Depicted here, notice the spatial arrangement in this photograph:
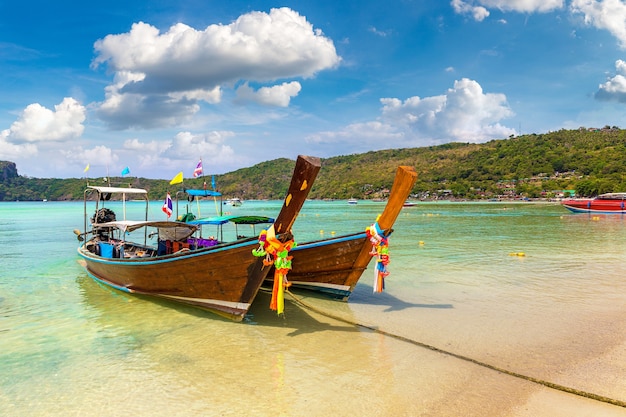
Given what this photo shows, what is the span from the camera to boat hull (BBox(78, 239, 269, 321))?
24.9ft

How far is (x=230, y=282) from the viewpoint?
312 inches

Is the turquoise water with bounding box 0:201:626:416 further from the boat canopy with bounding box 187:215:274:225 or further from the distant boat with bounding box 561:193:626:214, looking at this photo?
the distant boat with bounding box 561:193:626:214

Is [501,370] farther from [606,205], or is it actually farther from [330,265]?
[606,205]

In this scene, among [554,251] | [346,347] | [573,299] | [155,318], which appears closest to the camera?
[346,347]

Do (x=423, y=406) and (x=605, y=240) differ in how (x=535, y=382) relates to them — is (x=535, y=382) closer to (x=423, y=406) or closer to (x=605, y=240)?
(x=423, y=406)

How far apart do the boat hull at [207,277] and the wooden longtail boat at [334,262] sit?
1968mm

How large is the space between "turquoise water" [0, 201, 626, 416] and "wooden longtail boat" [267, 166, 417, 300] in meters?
0.48

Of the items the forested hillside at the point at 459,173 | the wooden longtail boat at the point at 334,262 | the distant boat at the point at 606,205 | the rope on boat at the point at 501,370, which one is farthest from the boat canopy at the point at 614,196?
the rope on boat at the point at 501,370

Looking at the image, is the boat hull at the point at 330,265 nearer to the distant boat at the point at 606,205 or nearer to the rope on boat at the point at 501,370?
the rope on boat at the point at 501,370

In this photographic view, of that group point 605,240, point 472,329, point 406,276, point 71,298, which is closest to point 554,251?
point 605,240

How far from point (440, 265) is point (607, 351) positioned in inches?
353

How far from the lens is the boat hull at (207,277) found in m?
7.60

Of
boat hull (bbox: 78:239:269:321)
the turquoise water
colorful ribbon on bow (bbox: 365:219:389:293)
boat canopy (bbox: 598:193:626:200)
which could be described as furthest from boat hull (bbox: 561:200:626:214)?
boat hull (bbox: 78:239:269:321)

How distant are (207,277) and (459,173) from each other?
119499 mm
